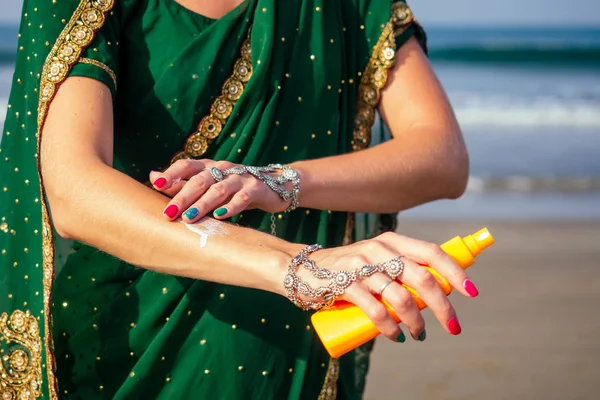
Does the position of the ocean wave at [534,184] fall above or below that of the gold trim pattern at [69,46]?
below

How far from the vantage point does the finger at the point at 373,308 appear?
115 cm

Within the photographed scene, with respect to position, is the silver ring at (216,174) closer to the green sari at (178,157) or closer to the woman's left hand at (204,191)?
the woman's left hand at (204,191)

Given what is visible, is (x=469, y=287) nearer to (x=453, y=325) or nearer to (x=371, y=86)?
(x=453, y=325)

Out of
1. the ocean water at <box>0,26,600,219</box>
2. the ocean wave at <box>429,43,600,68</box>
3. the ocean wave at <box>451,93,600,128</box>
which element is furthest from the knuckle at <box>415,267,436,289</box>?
the ocean wave at <box>429,43,600,68</box>

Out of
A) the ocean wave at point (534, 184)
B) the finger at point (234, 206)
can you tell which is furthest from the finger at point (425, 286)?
the ocean wave at point (534, 184)

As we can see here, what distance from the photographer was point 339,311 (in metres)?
1.20

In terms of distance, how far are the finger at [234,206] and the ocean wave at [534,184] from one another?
25.1 ft

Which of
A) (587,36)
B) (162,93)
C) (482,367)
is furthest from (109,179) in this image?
(587,36)

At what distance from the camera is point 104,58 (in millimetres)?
1516

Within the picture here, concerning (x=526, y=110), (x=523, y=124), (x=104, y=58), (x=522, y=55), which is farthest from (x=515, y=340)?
(x=522, y=55)

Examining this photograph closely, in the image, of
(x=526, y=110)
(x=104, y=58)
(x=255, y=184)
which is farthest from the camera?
(x=526, y=110)

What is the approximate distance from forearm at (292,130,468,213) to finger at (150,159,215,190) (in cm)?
20

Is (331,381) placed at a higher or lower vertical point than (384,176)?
lower

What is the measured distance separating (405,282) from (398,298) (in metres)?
0.03
